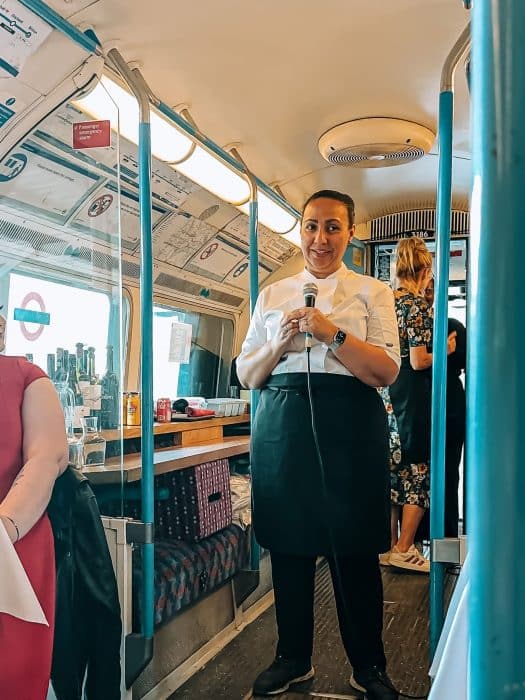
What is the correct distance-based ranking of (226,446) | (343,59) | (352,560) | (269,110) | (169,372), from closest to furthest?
(352,560)
(343,59)
(269,110)
(226,446)
(169,372)

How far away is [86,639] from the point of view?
6.11 ft

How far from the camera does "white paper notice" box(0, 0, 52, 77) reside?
1846 millimetres

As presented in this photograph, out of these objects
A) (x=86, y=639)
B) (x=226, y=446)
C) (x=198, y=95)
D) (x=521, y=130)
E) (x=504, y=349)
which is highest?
(x=198, y=95)

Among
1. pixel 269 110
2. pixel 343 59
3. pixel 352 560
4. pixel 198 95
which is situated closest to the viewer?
pixel 352 560

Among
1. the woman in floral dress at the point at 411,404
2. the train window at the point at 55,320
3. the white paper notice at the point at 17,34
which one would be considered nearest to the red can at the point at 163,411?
the woman in floral dress at the point at 411,404

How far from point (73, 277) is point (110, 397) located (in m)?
0.37

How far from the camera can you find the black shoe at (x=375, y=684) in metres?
2.25

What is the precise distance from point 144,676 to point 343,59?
246cm

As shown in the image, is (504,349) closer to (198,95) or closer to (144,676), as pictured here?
(144,676)

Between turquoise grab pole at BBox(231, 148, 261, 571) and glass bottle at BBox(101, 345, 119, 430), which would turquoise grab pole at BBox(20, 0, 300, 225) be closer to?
turquoise grab pole at BBox(231, 148, 261, 571)

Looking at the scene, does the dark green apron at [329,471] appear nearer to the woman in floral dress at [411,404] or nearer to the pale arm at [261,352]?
the pale arm at [261,352]

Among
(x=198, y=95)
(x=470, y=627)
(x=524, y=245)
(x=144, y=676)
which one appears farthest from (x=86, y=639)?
(x=198, y=95)

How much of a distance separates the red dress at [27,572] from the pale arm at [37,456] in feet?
0.05

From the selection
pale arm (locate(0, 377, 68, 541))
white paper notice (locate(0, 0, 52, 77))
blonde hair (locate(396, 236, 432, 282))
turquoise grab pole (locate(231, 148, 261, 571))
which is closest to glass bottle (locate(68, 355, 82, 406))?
pale arm (locate(0, 377, 68, 541))
